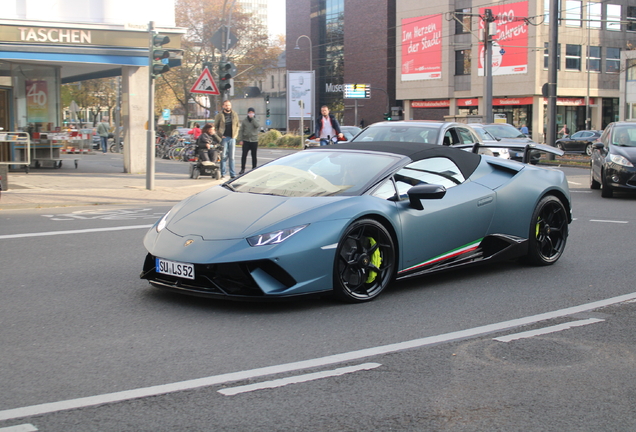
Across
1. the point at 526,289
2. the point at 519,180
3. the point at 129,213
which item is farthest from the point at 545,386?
the point at 129,213

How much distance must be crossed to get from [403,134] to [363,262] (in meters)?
6.74

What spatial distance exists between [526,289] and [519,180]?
1249 mm

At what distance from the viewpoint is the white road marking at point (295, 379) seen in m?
3.89

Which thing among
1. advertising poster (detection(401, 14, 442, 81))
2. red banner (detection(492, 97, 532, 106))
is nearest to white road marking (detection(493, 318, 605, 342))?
red banner (detection(492, 97, 532, 106))

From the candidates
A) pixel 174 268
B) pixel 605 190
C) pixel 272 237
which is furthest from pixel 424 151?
pixel 605 190

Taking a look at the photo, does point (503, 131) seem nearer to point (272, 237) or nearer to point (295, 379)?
point (272, 237)

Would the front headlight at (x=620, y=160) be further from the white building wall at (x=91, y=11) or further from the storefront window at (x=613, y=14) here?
the storefront window at (x=613, y=14)

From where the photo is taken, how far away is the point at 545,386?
404 centimetres

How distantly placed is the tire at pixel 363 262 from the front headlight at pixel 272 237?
0.41 meters

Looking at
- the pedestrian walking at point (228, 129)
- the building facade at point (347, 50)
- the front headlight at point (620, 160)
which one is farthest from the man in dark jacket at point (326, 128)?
the building facade at point (347, 50)

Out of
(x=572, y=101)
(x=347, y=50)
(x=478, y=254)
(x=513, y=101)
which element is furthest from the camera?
(x=347, y=50)

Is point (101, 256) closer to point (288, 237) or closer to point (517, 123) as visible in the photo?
point (288, 237)

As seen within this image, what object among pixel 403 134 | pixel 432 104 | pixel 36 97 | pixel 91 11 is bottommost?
pixel 403 134

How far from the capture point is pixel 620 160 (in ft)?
49.2
